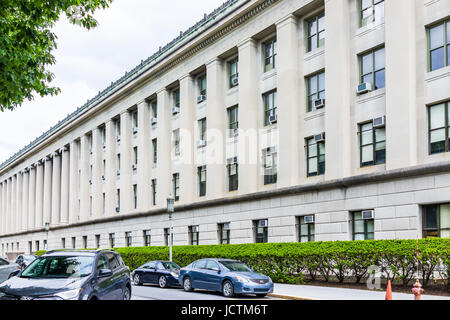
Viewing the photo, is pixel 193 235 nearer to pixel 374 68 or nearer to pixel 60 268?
pixel 374 68

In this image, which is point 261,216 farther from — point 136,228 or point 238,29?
point 136,228

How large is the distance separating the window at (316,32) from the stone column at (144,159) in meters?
20.6

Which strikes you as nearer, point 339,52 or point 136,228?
point 339,52

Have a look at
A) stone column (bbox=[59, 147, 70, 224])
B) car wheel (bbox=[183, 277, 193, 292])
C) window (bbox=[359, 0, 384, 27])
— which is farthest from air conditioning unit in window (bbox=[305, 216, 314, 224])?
stone column (bbox=[59, 147, 70, 224])

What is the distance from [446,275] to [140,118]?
1306 inches

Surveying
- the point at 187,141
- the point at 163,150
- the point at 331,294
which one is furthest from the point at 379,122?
the point at 163,150

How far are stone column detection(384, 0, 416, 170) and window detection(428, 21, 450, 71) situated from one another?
68cm

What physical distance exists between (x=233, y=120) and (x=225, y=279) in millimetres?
17535

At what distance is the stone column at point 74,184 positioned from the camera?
63.0m

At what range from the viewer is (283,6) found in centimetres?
3139

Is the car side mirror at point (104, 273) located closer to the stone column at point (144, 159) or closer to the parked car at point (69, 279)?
the parked car at point (69, 279)

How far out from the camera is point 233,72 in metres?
37.2

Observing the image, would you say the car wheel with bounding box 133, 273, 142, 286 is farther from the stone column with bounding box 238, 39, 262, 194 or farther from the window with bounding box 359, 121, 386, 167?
the window with bounding box 359, 121, 386, 167
